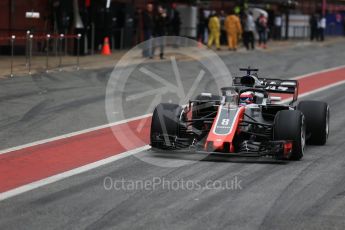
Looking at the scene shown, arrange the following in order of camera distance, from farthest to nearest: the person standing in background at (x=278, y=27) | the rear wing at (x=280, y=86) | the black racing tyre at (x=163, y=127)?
the person standing in background at (x=278, y=27), the rear wing at (x=280, y=86), the black racing tyre at (x=163, y=127)

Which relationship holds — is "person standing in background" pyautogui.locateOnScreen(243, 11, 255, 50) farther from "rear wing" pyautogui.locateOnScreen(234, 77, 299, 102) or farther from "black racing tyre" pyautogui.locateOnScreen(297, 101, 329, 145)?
"black racing tyre" pyautogui.locateOnScreen(297, 101, 329, 145)

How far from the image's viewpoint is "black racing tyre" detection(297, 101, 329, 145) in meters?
11.8

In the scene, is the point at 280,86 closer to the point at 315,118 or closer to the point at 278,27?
the point at 315,118

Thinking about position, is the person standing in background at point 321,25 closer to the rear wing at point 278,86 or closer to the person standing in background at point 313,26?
the person standing in background at point 313,26

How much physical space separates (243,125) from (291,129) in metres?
0.76

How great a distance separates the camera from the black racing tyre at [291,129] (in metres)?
10.4

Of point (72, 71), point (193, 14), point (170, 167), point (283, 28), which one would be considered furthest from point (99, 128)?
point (283, 28)

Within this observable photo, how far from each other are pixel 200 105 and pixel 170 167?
165 centimetres

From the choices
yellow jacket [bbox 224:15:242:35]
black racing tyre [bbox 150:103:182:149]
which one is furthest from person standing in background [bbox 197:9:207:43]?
black racing tyre [bbox 150:103:182:149]

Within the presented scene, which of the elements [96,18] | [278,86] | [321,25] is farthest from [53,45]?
[321,25]

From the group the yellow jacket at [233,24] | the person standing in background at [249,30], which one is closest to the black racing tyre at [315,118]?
the yellow jacket at [233,24]

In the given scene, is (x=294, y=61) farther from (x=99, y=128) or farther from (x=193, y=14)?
(x=99, y=128)

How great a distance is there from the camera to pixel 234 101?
1111 cm

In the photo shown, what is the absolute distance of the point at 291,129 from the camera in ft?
34.1
